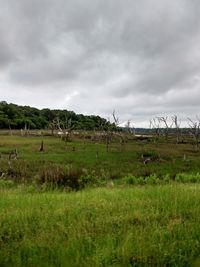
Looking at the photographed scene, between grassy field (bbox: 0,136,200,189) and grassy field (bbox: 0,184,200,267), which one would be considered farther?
grassy field (bbox: 0,136,200,189)

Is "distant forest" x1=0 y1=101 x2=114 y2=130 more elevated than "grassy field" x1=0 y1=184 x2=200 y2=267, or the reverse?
"distant forest" x1=0 y1=101 x2=114 y2=130

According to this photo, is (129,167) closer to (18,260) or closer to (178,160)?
(178,160)

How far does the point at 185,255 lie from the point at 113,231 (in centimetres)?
180

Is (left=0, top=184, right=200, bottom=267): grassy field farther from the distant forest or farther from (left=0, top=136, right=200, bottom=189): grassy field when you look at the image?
the distant forest

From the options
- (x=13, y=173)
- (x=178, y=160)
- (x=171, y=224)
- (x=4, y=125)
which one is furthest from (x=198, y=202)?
(x=4, y=125)

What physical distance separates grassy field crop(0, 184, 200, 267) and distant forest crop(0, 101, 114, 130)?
90763 mm

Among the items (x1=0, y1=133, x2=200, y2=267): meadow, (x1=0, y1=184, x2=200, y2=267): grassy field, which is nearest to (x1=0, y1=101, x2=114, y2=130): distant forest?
(x1=0, y1=133, x2=200, y2=267): meadow

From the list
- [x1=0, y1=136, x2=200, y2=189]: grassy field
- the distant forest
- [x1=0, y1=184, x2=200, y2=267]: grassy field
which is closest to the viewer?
[x1=0, y1=184, x2=200, y2=267]: grassy field

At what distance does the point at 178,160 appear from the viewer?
56.1 meters

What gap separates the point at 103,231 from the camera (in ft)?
32.1

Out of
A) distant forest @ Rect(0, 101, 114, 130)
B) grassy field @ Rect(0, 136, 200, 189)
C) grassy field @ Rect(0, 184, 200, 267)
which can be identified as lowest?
grassy field @ Rect(0, 136, 200, 189)

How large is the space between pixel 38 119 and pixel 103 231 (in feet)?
428

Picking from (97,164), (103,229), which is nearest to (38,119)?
(97,164)

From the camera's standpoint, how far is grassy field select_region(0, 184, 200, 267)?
846 centimetres
